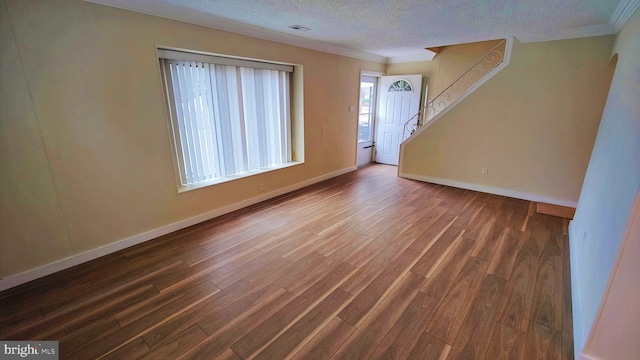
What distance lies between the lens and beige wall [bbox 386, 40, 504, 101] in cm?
551

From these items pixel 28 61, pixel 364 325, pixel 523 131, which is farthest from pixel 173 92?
pixel 523 131

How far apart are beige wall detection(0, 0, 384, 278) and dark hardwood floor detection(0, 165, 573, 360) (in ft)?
1.20

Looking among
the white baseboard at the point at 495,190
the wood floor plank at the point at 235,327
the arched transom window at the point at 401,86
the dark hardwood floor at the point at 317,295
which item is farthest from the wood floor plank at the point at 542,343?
the arched transom window at the point at 401,86

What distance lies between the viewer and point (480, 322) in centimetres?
195

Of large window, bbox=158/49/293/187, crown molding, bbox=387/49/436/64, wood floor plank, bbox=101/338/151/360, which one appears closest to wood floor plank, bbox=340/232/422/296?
wood floor plank, bbox=101/338/151/360

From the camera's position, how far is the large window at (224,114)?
3205 millimetres

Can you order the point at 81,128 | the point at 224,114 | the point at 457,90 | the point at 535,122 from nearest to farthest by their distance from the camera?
the point at 81,128 → the point at 224,114 → the point at 535,122 → the point at 457,90

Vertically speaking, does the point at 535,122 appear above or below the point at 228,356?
above

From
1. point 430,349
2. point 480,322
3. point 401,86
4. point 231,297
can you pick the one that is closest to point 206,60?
point 231,297

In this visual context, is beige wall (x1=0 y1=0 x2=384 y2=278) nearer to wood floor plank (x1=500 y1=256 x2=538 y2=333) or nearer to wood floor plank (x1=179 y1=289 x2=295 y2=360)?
wood floor plank (x1=179 y1=289 x2=295 y2=360)

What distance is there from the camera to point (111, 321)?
1948mm

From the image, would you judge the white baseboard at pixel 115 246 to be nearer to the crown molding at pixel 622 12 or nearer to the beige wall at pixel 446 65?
the beige wall at pixel 446 65

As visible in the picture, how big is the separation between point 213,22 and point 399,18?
7.03ft

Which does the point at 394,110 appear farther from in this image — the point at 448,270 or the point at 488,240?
the point at 448,270
